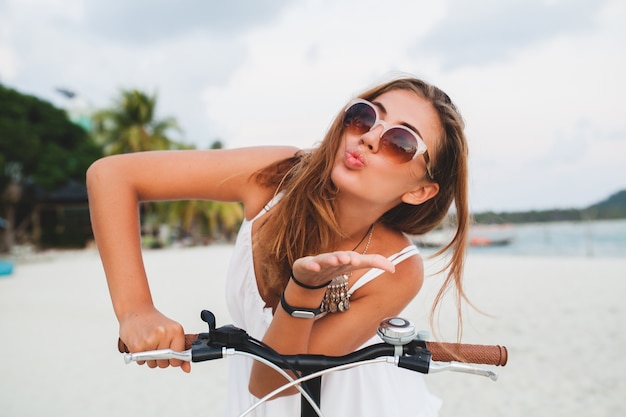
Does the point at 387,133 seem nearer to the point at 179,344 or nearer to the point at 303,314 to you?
the point at 303,314

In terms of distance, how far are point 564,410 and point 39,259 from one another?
2486 centimetres

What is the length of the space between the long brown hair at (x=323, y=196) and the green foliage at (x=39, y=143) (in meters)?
27.0

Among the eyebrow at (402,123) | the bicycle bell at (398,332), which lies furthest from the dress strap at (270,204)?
the bicycle bell at (398,332)

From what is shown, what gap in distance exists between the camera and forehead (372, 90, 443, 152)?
1576mm

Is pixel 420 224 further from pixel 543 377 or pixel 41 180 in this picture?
pixel 41 180

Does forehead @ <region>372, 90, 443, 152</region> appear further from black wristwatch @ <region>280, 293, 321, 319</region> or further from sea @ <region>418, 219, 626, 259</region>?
sea @ <region>418, 219, 626, 259</region>

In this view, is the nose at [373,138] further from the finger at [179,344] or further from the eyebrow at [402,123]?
the finger at [179,344]

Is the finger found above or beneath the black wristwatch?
beneath

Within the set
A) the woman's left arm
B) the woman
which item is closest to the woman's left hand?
the woman's left arm

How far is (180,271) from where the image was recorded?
54.9 ft

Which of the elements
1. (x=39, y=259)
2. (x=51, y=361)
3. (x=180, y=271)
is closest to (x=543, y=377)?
(x=51, y=361)

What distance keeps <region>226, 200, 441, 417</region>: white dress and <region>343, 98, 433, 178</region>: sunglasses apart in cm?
46

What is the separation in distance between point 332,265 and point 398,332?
0.93ft

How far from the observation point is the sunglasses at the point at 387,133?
57.8 inches
